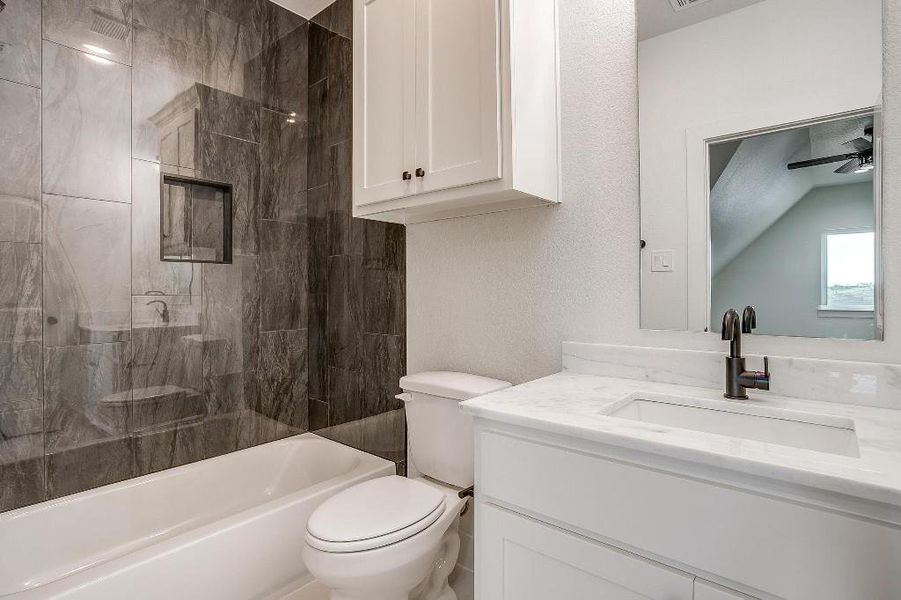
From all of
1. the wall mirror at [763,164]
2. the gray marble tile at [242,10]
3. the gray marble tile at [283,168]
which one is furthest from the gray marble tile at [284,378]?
the wall mirror at [763,164]

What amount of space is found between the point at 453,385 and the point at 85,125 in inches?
71.5

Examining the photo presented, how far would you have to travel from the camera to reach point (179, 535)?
58.9 inches

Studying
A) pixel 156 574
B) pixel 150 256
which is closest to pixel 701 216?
pixel 156 574

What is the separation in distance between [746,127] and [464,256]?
971 millimetres

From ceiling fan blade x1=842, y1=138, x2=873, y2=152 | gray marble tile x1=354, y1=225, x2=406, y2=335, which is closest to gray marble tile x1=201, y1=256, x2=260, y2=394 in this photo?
gray marble tile x1=354, y1=225, x2=406, y2=335

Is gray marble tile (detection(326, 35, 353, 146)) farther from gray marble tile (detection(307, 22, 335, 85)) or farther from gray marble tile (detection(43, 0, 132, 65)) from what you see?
gray marble tile (detection(43, 0, 132, 65))

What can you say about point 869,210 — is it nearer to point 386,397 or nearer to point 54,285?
point 386,397

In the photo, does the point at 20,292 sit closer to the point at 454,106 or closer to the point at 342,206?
the point at 342,206

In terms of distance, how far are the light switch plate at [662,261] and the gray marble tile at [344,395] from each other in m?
1.46

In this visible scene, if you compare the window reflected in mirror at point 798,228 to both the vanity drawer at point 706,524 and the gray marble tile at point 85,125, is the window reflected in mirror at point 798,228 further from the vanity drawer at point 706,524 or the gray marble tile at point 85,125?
the gray marble tile at point 85,125

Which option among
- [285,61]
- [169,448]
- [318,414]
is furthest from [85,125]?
[318,414]

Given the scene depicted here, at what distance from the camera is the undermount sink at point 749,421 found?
92 centimetres

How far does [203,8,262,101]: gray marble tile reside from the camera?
85.0 inches

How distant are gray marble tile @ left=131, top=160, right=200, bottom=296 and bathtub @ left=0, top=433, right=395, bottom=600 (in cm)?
83
